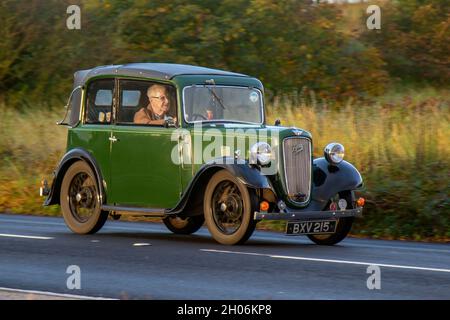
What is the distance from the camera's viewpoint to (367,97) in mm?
26656

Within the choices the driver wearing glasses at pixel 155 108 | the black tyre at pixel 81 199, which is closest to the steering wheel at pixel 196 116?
the driver wearing glasses at pixel 155 108

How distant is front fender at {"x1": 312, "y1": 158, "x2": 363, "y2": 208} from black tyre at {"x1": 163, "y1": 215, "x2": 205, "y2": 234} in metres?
1.88

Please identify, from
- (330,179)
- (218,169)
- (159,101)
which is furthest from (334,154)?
A: (159,101)

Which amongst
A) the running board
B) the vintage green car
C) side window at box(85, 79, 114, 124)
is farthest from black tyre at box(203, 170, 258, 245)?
side window at box(85, 79, 114, 124)

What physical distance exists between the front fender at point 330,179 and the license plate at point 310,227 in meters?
0.30

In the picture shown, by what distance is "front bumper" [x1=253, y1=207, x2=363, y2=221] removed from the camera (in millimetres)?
12050

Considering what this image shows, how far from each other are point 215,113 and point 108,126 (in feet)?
4.64

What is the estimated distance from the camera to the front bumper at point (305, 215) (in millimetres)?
12050

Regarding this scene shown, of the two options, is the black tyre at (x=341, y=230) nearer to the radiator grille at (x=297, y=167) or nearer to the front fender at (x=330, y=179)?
the front fender at (x=330, y=179)

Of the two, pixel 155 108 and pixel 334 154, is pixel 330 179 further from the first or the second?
pixel 155 108

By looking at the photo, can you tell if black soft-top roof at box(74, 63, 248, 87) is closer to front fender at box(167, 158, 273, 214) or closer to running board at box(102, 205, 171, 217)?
front fender at box(167, 158, 273, 214)

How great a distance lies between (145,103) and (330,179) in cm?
245
